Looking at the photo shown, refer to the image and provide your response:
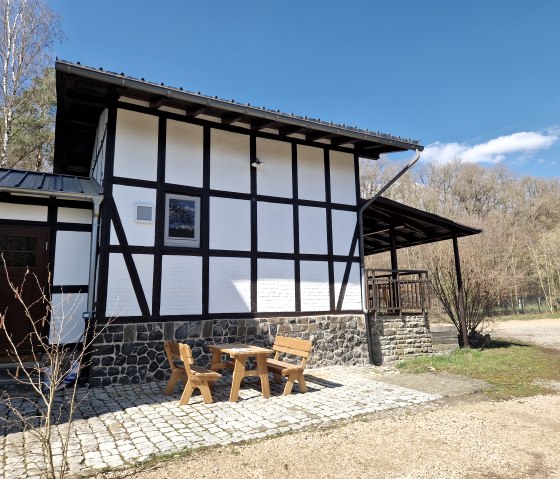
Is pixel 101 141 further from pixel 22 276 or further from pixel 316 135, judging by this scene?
pixel 316 135

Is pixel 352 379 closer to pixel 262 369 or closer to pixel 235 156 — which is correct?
pixel 262 369

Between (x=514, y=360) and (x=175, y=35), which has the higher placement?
(x=175, y=35)

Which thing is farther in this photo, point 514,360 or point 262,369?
point 514,360

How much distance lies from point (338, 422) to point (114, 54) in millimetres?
9387

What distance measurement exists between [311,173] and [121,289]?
4.39 m

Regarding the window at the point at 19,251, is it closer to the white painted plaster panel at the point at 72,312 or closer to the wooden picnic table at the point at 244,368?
the white painted plaster panel at the point at 72,312

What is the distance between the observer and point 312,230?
7.92m

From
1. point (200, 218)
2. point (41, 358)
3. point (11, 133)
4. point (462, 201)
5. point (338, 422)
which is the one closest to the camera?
point (338, 422)

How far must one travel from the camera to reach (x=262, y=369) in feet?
17.3

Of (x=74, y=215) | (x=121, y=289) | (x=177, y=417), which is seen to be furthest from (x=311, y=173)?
(x=177, y=417)

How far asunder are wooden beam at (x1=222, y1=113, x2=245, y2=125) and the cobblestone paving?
4568mm

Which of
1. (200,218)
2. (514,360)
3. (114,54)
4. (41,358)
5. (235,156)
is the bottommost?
(514,360)

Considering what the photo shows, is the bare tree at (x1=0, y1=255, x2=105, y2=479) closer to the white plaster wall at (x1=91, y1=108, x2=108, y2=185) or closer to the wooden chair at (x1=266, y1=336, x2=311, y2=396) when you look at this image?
the white plaster wall at (x1=91, y1=108, x2=108, y2=185)

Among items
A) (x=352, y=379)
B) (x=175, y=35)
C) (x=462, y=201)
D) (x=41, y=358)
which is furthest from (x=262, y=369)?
(x=462, y=201)
